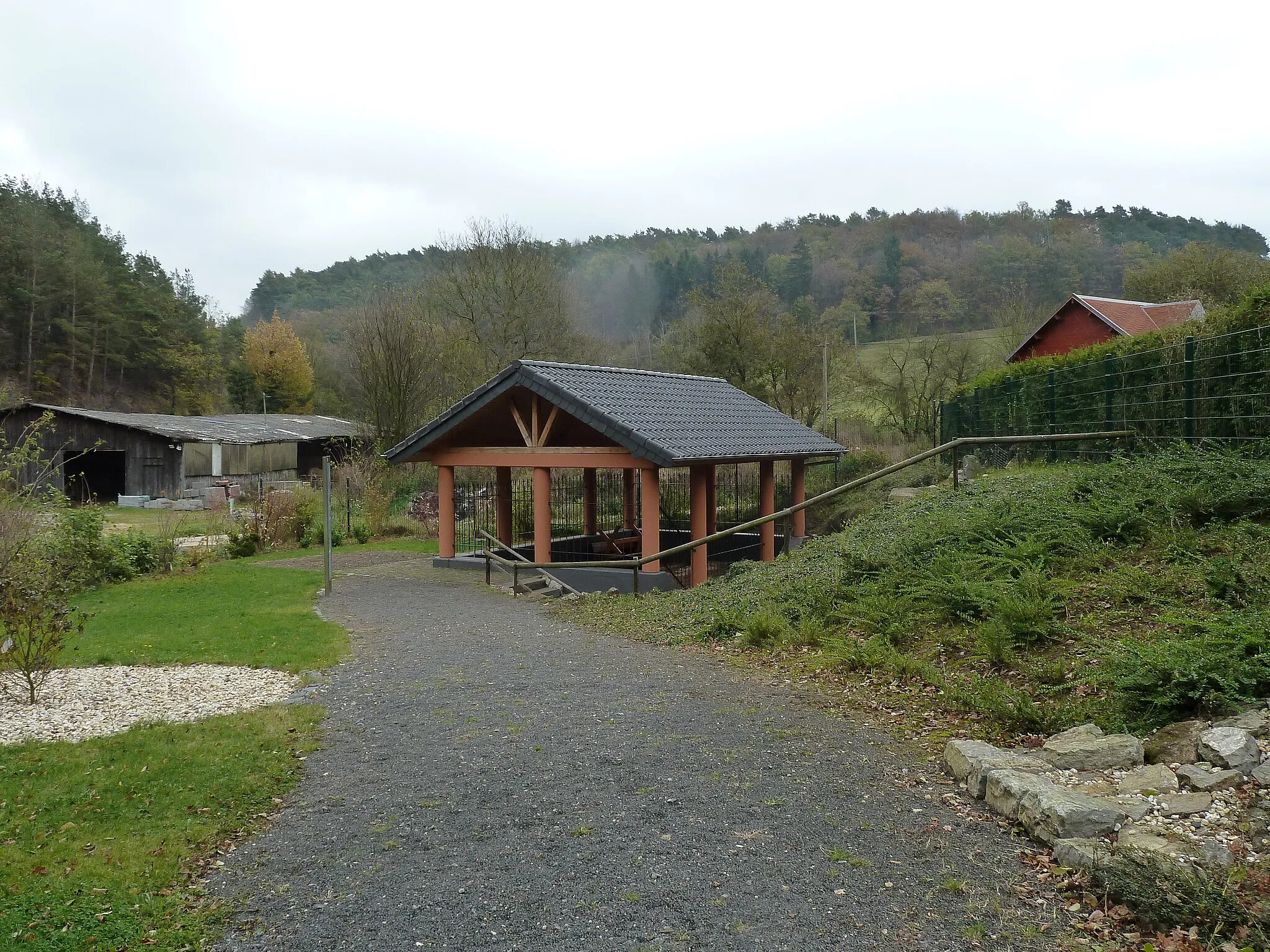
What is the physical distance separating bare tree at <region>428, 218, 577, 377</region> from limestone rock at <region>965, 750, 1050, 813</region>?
3002 centimetres

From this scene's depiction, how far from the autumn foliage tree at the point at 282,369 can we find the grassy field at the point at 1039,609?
166 ft

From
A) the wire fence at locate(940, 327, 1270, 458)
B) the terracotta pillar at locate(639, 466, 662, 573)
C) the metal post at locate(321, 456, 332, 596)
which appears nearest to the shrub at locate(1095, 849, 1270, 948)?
the wire fence at locate(940, 327, 1270, 458)

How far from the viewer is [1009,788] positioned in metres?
4.72

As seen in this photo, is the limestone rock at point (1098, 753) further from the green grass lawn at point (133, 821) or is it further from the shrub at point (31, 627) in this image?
the shrub at point (31, 627)

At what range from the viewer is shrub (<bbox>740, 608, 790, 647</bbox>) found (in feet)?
30.8

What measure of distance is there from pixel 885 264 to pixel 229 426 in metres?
40.8

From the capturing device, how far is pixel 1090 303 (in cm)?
2897

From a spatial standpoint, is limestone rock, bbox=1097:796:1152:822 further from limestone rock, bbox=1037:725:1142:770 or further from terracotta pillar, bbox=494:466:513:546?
terracotta pillar, bbox=494:466:513:546

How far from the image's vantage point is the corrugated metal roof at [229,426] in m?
34.1

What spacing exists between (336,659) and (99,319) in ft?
174

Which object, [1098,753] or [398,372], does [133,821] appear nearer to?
[1098,753]

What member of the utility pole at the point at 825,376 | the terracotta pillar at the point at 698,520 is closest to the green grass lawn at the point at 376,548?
the terracotta pillar at the point at 698,520

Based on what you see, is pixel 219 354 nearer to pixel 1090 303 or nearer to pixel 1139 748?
pixel 1090 303

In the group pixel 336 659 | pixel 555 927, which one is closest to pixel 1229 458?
pixel 555 927
